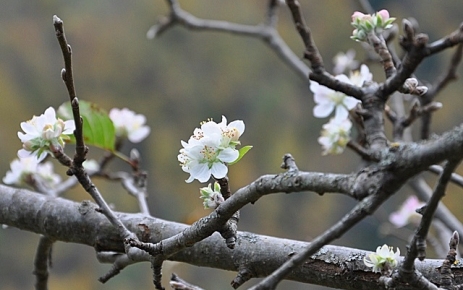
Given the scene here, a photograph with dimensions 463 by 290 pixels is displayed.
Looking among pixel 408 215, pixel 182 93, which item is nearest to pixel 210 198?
pixel 408 215

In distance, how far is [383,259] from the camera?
1.22 feet

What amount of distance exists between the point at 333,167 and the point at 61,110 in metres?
2.08

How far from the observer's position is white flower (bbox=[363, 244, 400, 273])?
1.22 feet

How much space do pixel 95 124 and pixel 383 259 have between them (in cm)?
36

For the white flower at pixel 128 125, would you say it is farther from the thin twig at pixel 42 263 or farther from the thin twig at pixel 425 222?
the thin twig at pixel 425 222

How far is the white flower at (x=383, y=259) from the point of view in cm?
37

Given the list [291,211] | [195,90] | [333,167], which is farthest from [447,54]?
[195,90]

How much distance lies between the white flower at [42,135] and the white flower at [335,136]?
0.29 meters

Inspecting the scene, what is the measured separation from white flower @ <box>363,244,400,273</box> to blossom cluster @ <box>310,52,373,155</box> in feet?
0.49

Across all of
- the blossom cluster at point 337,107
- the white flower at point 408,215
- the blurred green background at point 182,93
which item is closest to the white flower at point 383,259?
the blossom cluster at point 337,107

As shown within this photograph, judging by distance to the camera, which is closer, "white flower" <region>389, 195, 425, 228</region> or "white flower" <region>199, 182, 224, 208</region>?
"white flower" <region>199, 182, 224, 208</region>

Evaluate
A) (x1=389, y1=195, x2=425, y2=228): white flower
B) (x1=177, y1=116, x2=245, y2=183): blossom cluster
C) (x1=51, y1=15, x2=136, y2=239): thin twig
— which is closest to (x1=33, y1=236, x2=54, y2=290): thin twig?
(x1=51, y1=15, x2=136, y2=239): thin twig

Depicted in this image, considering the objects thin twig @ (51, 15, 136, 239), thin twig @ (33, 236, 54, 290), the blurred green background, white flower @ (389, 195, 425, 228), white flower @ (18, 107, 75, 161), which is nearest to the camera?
thin twig @ (51, 15, 136, 239)

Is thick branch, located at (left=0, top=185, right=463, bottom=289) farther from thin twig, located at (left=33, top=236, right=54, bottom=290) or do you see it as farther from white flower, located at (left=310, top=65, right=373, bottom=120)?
white flower, located at (left=310, top=65, right=373, bottom=120)
